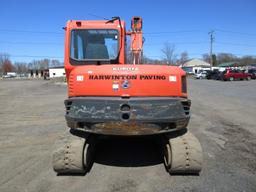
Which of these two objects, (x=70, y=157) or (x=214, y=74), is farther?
(x=214, y=74)

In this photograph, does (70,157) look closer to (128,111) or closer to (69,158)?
(69,158)

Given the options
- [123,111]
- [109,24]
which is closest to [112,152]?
[123,111]

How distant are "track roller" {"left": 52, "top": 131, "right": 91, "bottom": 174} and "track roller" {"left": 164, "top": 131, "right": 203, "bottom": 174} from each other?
147 centimetres

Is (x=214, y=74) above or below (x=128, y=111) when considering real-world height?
above

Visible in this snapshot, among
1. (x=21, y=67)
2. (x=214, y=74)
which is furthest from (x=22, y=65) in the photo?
(x=214, y=74)

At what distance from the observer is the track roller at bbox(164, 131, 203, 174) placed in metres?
5.63

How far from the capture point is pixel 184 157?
563 cm

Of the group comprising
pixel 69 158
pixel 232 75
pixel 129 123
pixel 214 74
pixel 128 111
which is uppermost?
pixel 214 74

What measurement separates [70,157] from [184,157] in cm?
187

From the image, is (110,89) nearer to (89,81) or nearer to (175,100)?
(89,81)

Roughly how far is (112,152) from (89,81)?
2114 millimetres

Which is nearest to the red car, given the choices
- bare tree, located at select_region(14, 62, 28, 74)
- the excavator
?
the excavator

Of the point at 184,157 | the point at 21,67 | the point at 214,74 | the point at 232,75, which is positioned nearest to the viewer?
the point at 184,157

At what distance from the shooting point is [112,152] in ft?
Answer: 23.7
